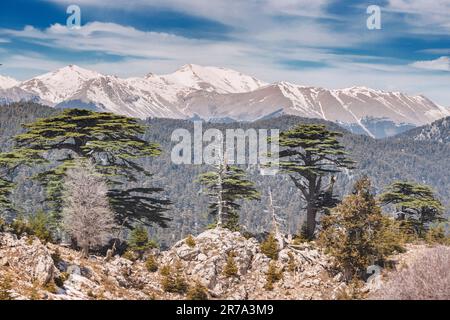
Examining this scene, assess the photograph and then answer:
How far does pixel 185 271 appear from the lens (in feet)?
142

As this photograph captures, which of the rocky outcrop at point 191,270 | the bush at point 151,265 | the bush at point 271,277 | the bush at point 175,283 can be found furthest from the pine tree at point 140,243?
the bush at point 271,277

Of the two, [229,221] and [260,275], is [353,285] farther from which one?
[229,221]

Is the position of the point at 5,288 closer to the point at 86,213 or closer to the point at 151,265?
the point at 86,213

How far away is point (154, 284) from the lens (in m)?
41.7

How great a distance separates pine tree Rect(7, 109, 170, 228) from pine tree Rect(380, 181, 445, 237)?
83.9 feet

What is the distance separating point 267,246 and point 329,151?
36.9ft

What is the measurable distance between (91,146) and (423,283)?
102 ft

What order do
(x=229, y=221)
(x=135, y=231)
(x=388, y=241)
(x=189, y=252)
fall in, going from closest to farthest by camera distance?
(x=388, y=241)
(x=189, y=252)
(x=135, y=231)
(x=229, y=221)

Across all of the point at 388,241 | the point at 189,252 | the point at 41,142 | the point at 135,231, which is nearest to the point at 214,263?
the point at 189,252

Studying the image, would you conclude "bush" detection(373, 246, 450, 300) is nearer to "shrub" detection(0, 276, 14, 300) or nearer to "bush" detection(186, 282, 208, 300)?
→ "bush" detection(186, 282, 208, 300)

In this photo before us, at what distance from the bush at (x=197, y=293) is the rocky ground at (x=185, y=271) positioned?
3.19ft

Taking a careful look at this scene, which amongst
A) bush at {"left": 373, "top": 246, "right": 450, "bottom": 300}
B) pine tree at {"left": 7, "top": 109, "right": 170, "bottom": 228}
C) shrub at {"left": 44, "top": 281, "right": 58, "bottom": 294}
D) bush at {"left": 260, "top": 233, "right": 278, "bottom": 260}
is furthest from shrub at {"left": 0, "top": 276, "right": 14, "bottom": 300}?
bush at {"left": 260, "top": 233, "right": 278, "bottom": 260}

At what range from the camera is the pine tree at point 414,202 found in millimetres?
58469

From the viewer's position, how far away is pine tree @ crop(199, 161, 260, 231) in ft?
173
